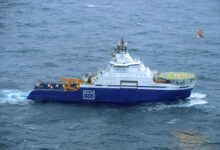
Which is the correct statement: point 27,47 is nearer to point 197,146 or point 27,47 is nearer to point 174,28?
point 174,28

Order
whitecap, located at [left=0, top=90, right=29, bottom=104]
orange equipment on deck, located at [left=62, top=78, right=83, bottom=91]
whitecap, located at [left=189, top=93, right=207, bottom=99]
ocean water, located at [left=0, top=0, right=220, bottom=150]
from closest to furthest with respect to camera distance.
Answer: ocean water, located at [left=0, top=0, right=220, bottom=150], orange equipment on deck, located at [left=62, top=78, right=83, bottom=91], whitecap, located at [left=0, top=90, right=29, bottom=104], whitecap, located at [left=189, top=93, right=207, bottom=99]

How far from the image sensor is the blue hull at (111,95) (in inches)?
3344

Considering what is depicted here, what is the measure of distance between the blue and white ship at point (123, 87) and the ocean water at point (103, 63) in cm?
166

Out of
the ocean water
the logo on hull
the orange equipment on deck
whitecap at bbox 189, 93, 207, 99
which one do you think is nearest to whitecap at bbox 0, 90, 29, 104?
the ocean water

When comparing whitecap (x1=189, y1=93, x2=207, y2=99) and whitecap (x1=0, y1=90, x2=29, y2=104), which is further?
whitecap (x1=189, y1=93, x2=207, y2=99)

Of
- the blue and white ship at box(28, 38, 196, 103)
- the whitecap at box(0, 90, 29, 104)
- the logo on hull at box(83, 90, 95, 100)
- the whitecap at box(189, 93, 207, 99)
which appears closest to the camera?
the blue and white ship at box(28, 38, 196, 103)

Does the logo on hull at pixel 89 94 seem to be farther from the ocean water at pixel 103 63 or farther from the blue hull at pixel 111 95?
the ocean water at pixel 103 63

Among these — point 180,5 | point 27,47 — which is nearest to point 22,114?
point 27,47

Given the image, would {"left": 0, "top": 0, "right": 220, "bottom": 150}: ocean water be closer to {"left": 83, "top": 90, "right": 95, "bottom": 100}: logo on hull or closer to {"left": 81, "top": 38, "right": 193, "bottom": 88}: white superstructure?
{"left": 83, "top": 90, "right": 95, "bottom": 100}: logo on hull

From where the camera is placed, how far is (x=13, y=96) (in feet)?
289

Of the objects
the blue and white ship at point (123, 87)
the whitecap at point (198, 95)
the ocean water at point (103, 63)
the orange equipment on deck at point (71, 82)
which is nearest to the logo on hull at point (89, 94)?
the blue and white ship at point (123, 87)

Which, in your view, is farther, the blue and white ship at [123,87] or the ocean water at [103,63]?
the blue and white ship at [123,87]

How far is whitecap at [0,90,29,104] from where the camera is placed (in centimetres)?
8603

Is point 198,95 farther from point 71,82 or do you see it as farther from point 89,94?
point 71,82
